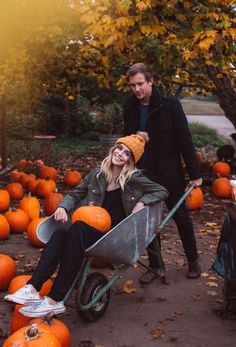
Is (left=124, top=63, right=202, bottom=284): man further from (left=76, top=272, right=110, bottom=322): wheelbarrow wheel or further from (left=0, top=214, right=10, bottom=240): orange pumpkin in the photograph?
(left=0, top=214, right=10, bottom=240): orange pumpkin

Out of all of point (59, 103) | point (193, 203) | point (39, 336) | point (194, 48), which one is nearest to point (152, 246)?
point (39, 336)

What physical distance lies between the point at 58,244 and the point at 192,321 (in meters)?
1.21

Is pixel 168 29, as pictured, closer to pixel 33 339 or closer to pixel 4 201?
A: pixel 4 201

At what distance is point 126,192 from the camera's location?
13.4ft

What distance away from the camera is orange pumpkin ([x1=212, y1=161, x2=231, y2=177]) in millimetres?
9508

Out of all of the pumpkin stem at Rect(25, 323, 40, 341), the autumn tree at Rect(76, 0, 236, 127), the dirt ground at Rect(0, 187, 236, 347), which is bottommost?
the dirt ground at Rect(0, 187, 236, 347)

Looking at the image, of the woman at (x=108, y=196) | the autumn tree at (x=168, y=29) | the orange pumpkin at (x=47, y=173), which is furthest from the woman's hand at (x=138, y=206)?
the orange pumpkin at (x=47, y=173)

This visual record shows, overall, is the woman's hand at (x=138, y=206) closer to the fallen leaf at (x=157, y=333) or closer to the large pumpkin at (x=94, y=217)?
the large pumpkin at (x=94, y=217)

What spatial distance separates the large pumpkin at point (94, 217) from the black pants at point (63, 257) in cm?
15

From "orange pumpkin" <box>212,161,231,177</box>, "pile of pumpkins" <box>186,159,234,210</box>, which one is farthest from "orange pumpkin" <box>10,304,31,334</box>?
"orange pumpkin" <box>212,161,231,177</box>

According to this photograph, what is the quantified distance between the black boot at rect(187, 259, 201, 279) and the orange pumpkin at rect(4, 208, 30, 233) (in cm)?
227

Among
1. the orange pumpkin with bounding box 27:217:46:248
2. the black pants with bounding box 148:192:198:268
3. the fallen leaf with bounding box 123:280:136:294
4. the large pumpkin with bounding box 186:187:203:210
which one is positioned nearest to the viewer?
the fallen leaf with bounding box 123:280:136:294

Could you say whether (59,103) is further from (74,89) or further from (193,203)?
(193,203)

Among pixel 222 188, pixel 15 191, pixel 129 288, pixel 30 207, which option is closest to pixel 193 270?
pixel 129 288
